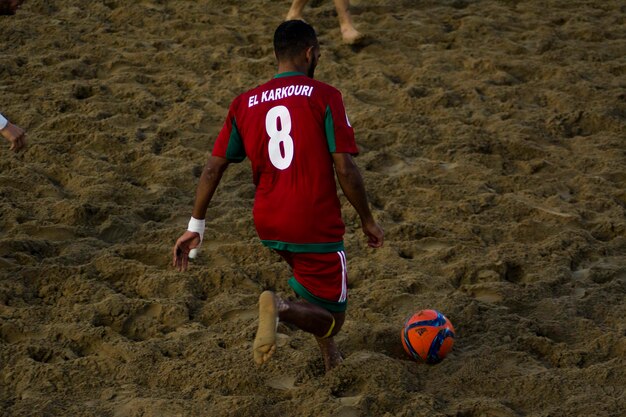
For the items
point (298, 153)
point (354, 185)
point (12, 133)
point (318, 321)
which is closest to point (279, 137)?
point (298, 153)

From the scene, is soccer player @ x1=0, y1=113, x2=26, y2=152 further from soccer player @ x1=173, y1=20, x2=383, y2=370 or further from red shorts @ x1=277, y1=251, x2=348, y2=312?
red shorts @ x1=277, y1=251, x2=348, y2=312

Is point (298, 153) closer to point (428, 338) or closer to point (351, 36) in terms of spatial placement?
point (428, 338)

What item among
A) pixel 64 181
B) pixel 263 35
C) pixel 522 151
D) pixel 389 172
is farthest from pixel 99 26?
pixel 522 151

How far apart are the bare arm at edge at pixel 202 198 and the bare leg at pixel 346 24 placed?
381cm

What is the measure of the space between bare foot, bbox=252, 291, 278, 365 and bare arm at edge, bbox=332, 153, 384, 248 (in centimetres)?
52

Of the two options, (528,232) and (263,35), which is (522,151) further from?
(263,35)

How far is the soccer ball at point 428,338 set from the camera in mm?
4062

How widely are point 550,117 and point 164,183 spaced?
2.73 metres

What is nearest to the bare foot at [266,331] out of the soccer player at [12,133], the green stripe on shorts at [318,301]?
the green stripe on shorts at [318,301]

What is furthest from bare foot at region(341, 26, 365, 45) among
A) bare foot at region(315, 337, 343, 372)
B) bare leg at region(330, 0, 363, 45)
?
bare foot at region(315, 337, 343, 372)

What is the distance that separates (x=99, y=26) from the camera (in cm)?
784

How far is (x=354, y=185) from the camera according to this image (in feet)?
12.4

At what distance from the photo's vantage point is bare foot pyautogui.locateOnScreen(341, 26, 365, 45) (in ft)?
24.6

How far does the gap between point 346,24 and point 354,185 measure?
4.06m
